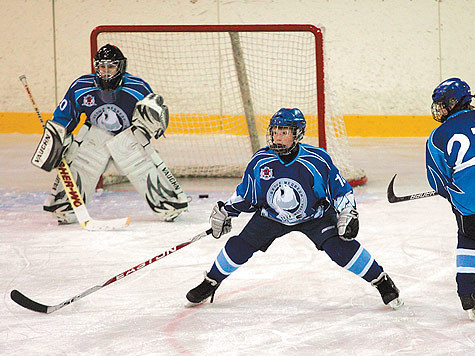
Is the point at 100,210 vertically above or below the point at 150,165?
below

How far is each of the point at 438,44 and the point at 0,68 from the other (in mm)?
4283

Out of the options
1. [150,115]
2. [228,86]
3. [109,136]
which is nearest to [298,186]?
[150,115]

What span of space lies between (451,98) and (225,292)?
107cm

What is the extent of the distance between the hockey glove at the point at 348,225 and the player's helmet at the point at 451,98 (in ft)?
1.35

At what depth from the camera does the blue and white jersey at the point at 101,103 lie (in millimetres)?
4316

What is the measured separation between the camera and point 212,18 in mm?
8133

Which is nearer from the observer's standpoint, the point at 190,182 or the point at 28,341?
the point at 28,341

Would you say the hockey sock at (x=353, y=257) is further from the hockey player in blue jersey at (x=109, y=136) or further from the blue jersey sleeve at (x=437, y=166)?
the hockey player in blue jersey at (x=109, y=136)

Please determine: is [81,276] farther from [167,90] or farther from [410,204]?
[167,90]

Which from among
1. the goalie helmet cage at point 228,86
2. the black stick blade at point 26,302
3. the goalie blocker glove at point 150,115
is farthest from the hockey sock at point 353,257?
the goalie helmet cage at point 228,86

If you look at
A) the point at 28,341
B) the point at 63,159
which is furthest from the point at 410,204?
the point at 28,341

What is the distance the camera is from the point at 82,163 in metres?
4.43

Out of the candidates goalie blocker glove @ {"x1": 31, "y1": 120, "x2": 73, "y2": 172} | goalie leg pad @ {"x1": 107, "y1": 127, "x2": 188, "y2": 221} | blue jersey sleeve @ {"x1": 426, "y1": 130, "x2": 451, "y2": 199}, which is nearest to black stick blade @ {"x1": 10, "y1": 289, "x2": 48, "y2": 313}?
blue jersey sleeve @ {"x1": 426, "y1": 130, "x2": 451, "y2": 199}

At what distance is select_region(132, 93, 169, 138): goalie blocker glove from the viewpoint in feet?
13.9
